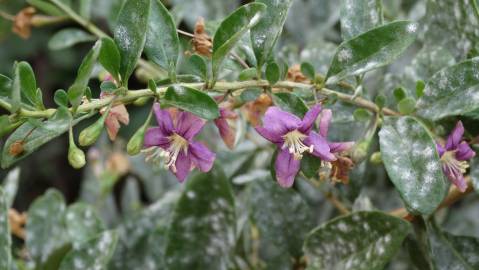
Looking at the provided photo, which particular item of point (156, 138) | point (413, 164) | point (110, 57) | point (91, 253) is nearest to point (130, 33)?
point (110, 57)

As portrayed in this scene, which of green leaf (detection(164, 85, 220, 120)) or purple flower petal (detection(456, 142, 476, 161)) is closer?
green leaf (detection(164, 85, 220, 120))

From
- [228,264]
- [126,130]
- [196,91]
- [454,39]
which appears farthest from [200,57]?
[126,130]

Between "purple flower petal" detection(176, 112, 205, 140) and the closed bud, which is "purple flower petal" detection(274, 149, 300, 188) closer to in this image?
"purple flower petal" detection(176, 112, 205, 140)

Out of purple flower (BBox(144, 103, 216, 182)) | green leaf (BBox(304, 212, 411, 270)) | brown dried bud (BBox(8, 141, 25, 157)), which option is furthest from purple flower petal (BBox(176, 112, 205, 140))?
green leaf (BBox(304, 212, 411, 270))

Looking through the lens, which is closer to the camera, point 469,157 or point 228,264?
point 469,157

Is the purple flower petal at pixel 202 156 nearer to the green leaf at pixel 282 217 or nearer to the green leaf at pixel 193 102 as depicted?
the green leaf at pixel 193 102

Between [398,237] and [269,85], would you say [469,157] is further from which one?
[269,85]
